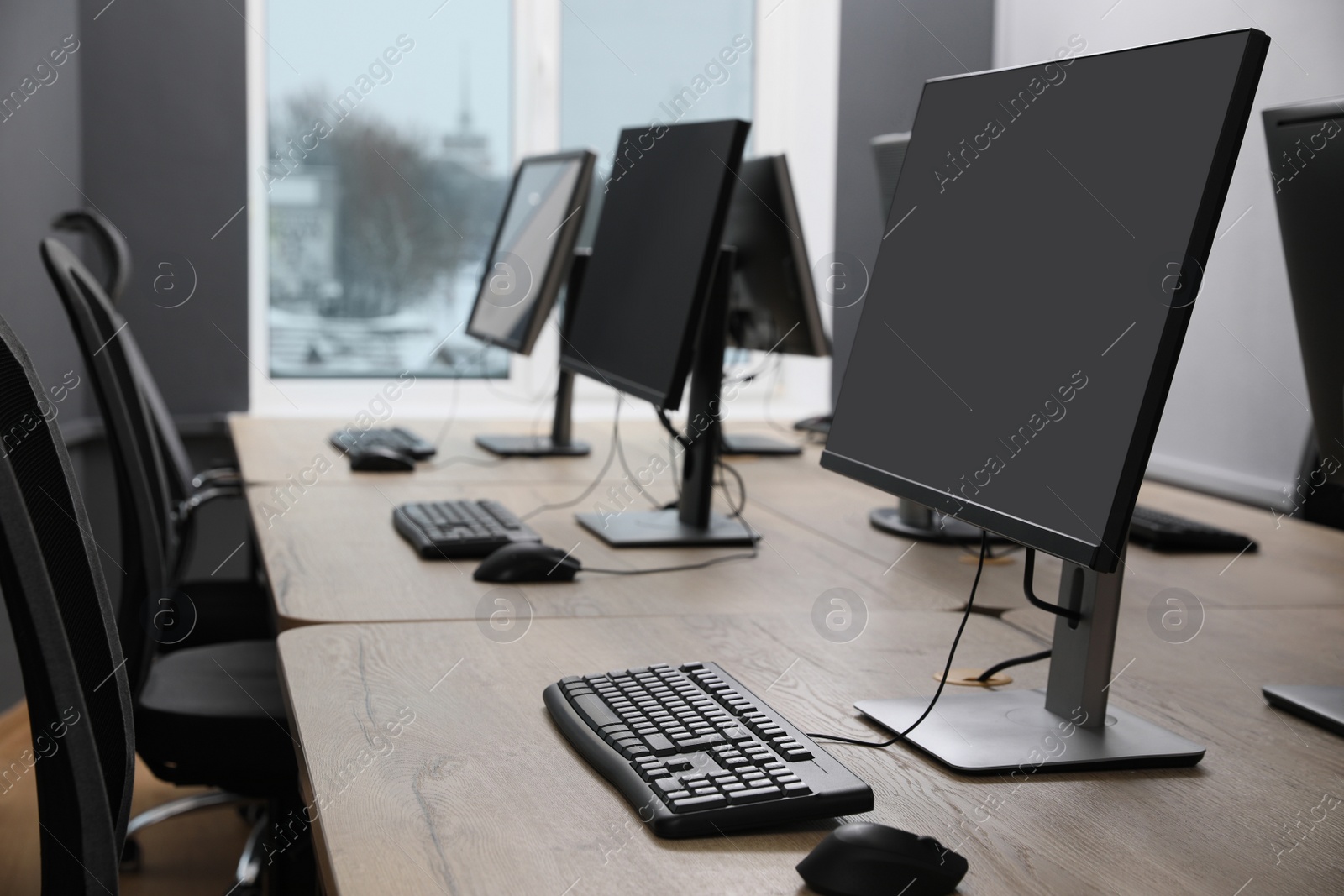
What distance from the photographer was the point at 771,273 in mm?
2559

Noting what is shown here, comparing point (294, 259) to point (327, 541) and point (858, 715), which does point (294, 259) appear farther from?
point (858, 715)

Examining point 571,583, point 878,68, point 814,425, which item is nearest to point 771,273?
point 814,425

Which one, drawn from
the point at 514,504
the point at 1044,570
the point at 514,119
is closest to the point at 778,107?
the point at 514,119

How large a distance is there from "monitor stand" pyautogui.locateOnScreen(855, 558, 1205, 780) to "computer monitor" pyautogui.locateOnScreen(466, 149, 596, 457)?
163 cm

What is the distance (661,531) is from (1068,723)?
86cm

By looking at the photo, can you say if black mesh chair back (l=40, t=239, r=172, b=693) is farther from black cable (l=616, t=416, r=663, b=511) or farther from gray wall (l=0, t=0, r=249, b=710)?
gray wall (l=0, t=0, r=249, b=710)

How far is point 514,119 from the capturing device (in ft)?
13.2

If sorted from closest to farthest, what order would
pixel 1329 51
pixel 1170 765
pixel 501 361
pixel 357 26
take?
pixel 1170 765
pixel 1329 51
pixel 357 26
pixel 501 361

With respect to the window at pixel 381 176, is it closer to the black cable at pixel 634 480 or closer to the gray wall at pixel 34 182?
the gray wall at pixel 34 182

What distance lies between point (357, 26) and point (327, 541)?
2634 millimetres

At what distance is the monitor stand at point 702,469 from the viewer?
5.56 ft

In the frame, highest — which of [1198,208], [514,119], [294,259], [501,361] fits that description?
[514,119]

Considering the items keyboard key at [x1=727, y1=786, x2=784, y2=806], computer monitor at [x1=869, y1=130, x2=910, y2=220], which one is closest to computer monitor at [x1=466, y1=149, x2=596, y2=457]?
computer monitor at [x1=869, y1=130, x2=910, y2=220]

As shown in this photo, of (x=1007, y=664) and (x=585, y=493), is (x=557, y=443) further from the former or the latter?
(x=1007, y=664)
